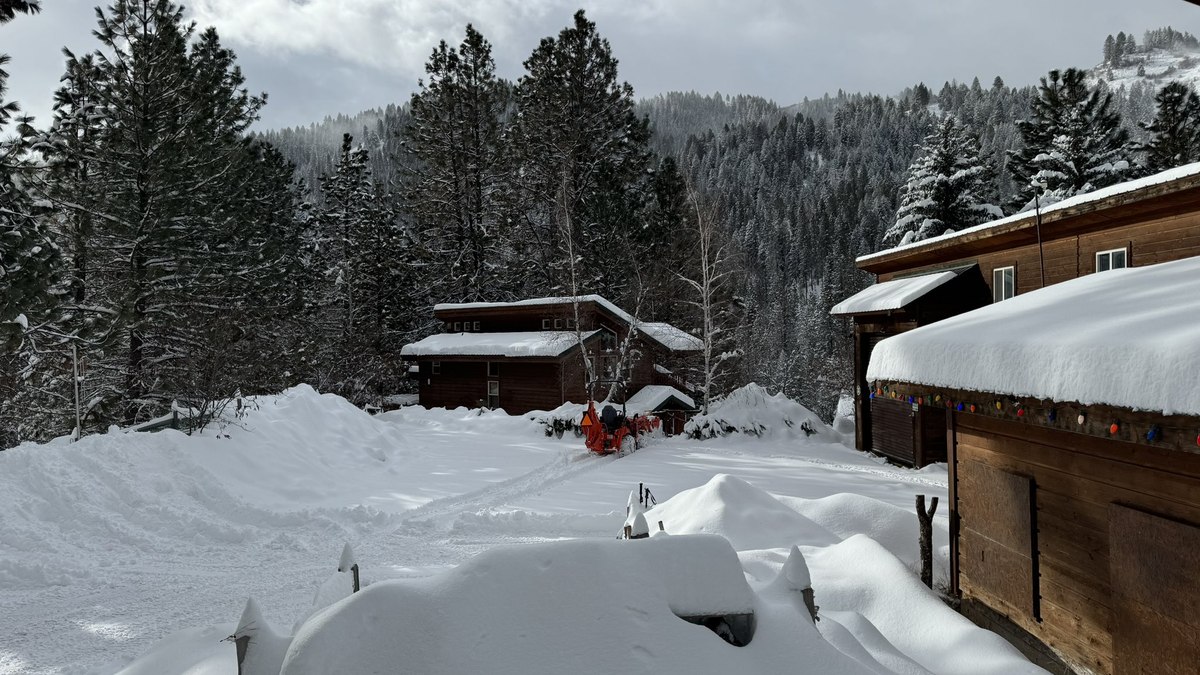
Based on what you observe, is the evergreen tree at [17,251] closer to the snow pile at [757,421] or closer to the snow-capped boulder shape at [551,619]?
the snow-capped boulder shape at [551,619]

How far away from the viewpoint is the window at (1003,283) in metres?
14.6

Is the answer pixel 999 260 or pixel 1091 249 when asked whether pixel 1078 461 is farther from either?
pixel 999 260

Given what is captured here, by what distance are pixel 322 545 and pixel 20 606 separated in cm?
326

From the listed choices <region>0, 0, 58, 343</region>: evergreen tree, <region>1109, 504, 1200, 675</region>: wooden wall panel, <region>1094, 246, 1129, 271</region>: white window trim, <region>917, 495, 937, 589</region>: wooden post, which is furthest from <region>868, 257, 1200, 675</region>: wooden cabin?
<region>0, 0, 58, 343</region>: evergreen tree

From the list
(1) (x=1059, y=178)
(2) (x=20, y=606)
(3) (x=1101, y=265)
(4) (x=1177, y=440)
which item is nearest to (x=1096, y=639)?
(4) (x=1177, y=440)

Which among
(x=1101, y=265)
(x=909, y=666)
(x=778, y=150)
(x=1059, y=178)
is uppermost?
(x=778, y=150)

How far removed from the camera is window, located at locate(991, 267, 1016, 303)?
14648 millimetres

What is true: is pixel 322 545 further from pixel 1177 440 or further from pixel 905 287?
pixel 905 287

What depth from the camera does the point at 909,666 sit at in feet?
14.7

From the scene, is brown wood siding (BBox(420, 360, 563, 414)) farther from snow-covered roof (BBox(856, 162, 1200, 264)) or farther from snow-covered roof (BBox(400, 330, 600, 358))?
snow-covered roof (BBox(856, 162, 1200, 264))

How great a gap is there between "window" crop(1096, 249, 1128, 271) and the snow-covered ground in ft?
18.2

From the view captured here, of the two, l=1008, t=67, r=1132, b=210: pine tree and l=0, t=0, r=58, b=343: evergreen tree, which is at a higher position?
l=1008, t=67, r=1132, b=210: pine tree

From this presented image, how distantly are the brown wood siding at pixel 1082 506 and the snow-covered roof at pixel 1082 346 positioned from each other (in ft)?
2.98

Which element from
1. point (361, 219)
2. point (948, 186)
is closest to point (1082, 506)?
point (948, 186)
